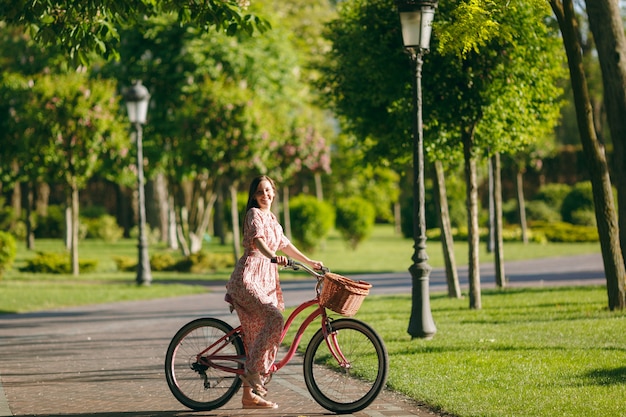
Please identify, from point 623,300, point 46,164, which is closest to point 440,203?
point 623,300

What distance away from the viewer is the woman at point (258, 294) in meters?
7.70

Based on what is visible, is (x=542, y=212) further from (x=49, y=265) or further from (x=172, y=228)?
(x=49, y=265)

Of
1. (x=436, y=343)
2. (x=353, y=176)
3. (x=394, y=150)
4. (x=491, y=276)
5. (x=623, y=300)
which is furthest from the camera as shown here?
(x=353, y=176)

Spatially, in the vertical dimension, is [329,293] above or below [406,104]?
below

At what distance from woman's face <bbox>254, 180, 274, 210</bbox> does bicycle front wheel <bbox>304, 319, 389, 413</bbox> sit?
3.58 ft

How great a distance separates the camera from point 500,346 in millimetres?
10922

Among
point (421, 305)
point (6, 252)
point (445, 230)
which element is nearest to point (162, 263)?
point (6, 252)

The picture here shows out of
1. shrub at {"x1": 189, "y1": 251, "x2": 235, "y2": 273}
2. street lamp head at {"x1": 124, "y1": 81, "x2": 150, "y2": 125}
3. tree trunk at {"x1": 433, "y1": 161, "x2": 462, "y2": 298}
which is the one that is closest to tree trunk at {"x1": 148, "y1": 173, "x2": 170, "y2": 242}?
shrub at {"x1": 189, "y1": 251, "x2": 235, "y2": 273}

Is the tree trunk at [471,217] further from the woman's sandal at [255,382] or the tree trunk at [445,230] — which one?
the woman's sandal at [255,382]

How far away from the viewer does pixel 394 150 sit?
54.6 feet

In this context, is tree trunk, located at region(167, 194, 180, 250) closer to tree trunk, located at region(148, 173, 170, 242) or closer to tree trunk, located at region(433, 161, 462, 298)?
tree trunk, located at region(148, 173, 170, 242)

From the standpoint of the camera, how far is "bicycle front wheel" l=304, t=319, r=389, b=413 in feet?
24.9

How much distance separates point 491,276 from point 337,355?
629 inches

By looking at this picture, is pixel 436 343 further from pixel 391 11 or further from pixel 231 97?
pixel 231 97
